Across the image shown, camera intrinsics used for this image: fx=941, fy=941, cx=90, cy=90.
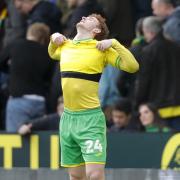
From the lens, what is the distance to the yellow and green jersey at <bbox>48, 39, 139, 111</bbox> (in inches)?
328

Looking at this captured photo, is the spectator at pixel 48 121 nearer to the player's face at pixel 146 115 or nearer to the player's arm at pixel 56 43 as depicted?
the player's face at pixel 146 115

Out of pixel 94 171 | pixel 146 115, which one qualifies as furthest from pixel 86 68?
pixel 146 115

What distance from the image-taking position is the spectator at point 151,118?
36.4 ft

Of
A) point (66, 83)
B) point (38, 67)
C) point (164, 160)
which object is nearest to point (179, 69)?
point (164, 160)

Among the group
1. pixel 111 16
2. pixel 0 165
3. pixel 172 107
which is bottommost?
pixel 0 165

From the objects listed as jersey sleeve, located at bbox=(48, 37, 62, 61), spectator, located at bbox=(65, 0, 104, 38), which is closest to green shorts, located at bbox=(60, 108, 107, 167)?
jersey sleeve, located at bbox=(48, 37, 62, 61)

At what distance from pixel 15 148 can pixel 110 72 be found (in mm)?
1601

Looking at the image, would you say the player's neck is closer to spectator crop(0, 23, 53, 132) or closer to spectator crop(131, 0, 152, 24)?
spectator crop(0, 23, 53, 132)

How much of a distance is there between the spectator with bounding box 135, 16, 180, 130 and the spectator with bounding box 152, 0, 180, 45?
10.5 inches

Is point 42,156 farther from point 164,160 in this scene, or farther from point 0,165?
point 164,160

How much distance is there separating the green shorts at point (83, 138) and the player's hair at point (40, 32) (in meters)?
3.91

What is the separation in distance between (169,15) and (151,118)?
4.73ft

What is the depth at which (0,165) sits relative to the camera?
1157 centimetres

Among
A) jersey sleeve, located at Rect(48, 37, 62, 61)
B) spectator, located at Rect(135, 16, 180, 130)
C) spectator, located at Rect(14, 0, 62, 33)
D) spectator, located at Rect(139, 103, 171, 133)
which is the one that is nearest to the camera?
jersey sleeve, located at Rect(48, 37, 62, 61)
